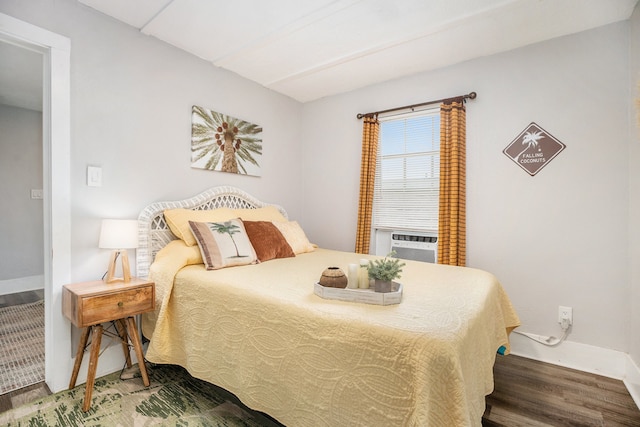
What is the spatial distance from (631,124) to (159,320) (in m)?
3.51

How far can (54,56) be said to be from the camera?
2.00 meters

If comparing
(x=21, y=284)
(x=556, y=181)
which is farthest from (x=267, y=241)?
(x=21, y=284)

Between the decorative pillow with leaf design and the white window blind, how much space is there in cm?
164

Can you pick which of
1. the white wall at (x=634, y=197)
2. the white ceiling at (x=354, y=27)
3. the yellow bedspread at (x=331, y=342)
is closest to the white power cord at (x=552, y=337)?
the white wall at (x=634, y=197)

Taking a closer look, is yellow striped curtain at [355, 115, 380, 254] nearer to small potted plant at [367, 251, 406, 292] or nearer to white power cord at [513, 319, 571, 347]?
white power cord at [513, 319, 571, 347]

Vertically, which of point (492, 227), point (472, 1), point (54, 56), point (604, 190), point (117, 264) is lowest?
point (117, 264)

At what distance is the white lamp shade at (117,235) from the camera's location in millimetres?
2018

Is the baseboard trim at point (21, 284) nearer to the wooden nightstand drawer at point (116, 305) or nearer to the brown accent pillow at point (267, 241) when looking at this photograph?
the wooden nightstand drawer at point (116, 305)

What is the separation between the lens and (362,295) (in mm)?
1516

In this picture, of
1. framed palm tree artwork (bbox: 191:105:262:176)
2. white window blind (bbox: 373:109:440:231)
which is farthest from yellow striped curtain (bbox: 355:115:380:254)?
framed palm tree artwork (bbox: 191:105:262:176)

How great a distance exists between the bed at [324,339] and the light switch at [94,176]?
1.20ft

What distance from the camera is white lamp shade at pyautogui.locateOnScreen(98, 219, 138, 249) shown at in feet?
6.62

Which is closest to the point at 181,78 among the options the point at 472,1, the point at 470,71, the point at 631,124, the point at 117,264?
the point at 117,264

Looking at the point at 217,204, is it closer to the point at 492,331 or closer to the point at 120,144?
the point at 120,144
